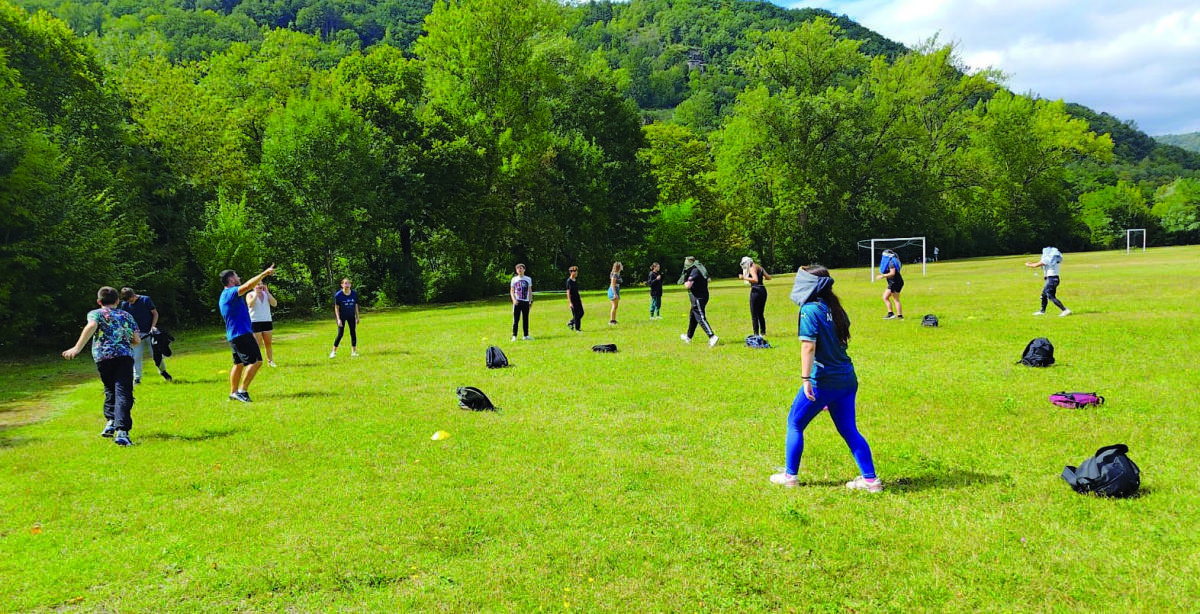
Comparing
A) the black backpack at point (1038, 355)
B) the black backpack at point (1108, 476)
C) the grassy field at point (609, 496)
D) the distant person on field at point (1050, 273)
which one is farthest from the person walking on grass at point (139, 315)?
the distant person on field at point (1050, 273)

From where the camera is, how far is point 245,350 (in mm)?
12234

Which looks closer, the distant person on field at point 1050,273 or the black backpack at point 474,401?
the black backpack at point 474,401

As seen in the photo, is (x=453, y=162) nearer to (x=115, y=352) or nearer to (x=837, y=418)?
(x=115, y=352)

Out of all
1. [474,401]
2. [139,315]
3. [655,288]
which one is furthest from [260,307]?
[655,288]

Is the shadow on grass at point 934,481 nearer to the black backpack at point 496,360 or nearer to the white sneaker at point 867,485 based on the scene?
the white sneaker at point 867,485

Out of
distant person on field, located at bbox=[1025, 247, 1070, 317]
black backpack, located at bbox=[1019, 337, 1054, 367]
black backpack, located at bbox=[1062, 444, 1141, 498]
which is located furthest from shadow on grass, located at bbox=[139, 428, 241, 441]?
distant person on field, located at bbox=[1025, 247, 1070, 317]

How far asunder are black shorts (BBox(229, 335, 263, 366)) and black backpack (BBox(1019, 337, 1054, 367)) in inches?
555

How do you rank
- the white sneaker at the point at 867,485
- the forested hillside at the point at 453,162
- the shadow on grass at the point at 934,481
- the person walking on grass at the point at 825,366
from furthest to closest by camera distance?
the forested hillside at the point at 453,162
the shadow on grass at the point at 934,481
the white sneaker at the point at 867,485
the person walking on grass at the point at 825,366

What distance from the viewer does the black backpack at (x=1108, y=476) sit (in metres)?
6.50

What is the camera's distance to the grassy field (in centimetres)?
519

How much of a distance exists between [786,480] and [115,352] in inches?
352

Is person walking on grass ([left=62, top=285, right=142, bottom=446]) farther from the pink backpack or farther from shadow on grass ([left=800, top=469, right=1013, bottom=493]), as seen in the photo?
the pink backpack

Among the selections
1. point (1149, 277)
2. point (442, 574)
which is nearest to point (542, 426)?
point (442, 574)

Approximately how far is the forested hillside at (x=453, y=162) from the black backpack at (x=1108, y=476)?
26834mm
